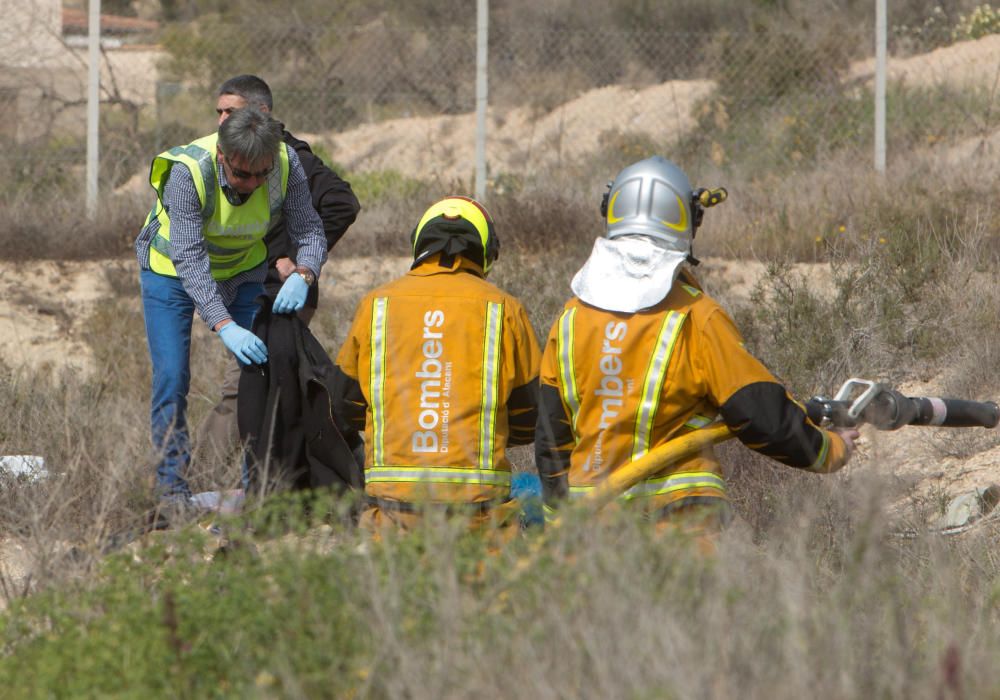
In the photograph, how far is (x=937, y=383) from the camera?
6809mm

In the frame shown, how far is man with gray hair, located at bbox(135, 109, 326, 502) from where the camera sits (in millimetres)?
4918

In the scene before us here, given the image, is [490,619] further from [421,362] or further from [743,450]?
[743,450]

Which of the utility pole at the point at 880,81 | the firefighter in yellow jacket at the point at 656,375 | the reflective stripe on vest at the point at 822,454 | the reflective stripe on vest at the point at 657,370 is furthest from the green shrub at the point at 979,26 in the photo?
the reflective stripe on vest at the point at 657,370

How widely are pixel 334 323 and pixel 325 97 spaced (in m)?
5.35

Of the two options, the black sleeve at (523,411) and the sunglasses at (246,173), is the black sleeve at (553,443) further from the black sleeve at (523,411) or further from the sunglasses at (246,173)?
the sunglasses at (246,173)

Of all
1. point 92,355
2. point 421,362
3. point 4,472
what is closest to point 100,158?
point 92,355

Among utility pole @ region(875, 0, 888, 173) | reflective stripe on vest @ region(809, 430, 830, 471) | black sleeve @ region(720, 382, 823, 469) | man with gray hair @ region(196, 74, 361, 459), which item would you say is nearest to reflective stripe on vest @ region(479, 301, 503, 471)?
black sleeve @ region(720, 382, 823, 469)

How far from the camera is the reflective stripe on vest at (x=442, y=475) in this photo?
12.3 feet

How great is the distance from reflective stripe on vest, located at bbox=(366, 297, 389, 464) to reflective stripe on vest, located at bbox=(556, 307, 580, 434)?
0.56m

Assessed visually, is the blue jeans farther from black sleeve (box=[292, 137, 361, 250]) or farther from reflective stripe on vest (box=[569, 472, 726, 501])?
reflective stripe on vest (box=[569, 472, 726, 501])

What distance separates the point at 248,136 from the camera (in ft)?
15.6

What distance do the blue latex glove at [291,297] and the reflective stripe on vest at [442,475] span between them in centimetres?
142

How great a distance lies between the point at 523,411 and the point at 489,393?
232mm

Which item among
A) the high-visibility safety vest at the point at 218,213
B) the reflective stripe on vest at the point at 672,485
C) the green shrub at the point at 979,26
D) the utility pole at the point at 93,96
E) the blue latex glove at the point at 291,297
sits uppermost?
the green shrub at the point at 979,26
